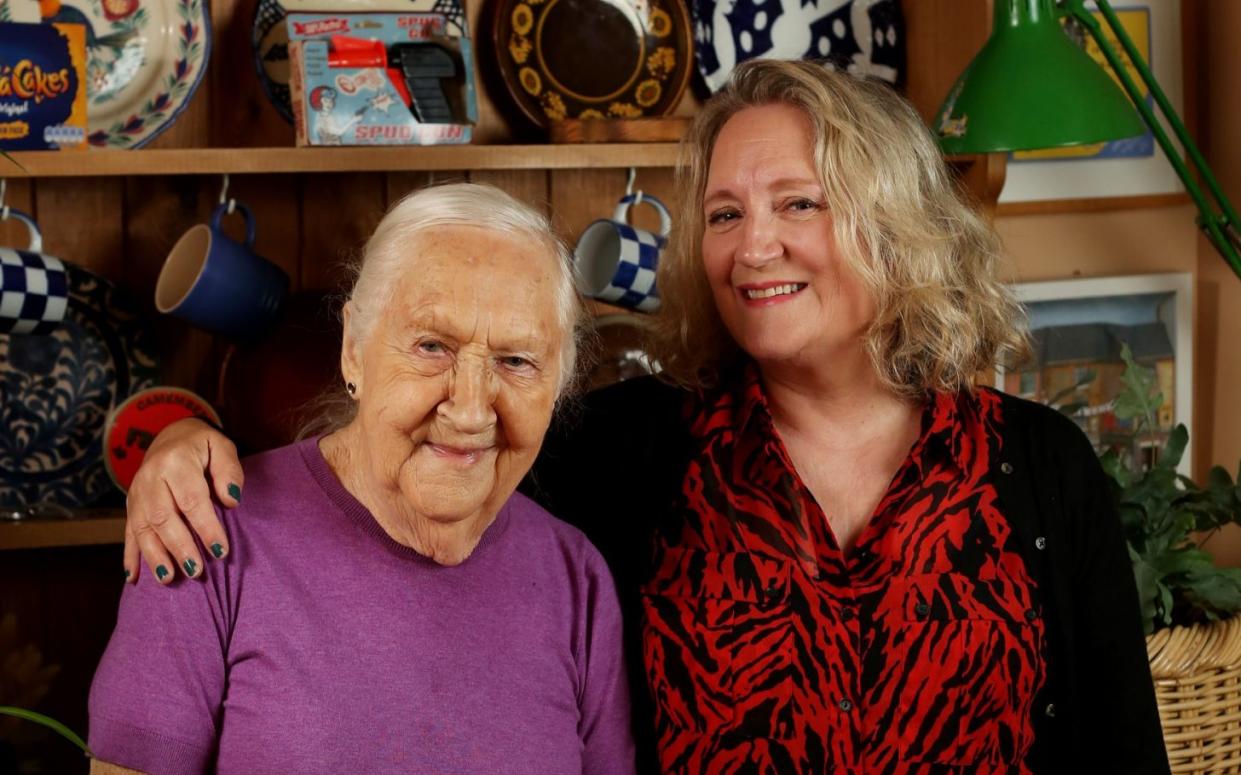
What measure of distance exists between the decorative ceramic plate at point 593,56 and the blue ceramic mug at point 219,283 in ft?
1.61

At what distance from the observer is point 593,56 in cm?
213

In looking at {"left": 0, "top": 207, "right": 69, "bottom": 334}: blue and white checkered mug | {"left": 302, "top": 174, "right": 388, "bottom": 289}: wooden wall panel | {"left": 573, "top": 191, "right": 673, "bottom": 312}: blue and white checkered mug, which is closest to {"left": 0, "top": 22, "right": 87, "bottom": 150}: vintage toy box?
{"left": 0, "top": 207, "right": 69, "bottom": 334}: blue and white checkered mug

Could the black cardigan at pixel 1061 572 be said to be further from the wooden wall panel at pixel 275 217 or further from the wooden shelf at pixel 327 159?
the wooden wall panel at pixel 275 217

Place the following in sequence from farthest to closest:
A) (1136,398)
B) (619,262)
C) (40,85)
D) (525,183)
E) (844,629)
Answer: (525,183), (1136,398), (619,262), (40,85), (844,629)

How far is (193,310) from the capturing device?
183 centimetres

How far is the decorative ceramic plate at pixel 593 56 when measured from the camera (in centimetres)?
211

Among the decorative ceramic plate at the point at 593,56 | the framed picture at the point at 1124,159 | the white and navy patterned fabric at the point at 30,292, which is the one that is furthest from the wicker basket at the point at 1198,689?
the white and navy patterned fabric at the point at 30,292

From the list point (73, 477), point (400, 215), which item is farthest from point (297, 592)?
point (73, 477)

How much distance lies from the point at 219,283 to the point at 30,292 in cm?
24

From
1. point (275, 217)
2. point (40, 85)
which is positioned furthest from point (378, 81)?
point (40, 85)

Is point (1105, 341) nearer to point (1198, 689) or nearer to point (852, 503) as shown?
point (1198, 689)

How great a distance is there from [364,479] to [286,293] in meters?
0.69

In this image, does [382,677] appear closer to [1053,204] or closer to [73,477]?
[73,477]

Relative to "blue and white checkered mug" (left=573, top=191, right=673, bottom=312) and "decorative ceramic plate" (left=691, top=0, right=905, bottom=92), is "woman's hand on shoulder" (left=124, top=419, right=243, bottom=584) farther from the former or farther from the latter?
"decorative ceramic plate" (left=691, top=0, right=905, bottom=92)
